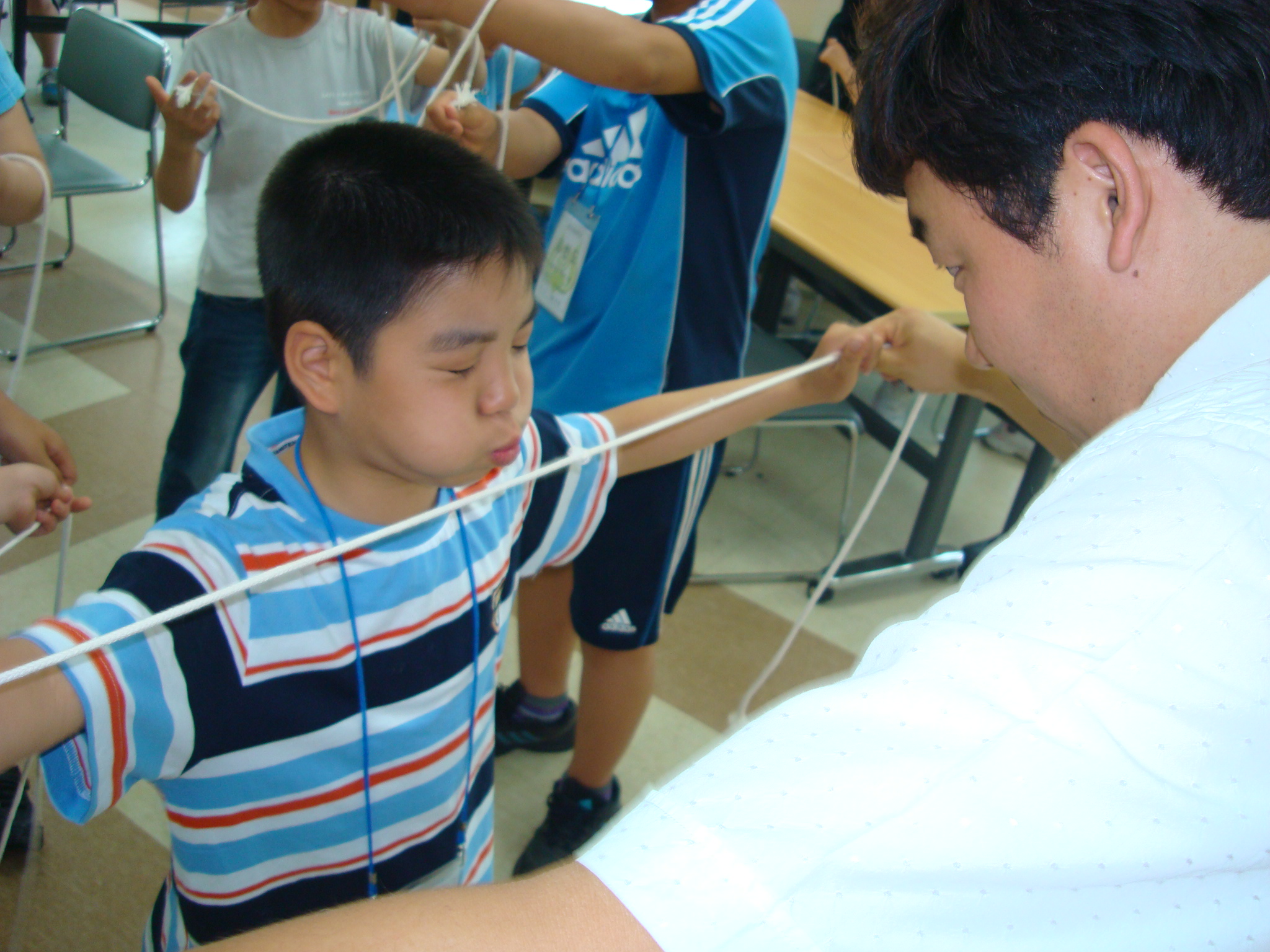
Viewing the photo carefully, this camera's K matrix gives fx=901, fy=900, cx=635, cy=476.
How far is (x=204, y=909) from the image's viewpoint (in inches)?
33.8

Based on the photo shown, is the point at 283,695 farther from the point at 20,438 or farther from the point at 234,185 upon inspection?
the point at 234,185

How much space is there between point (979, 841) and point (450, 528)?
677mm

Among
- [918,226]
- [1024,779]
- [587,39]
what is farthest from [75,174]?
[1024,779]

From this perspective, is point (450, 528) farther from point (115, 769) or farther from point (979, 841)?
point (979, 841)

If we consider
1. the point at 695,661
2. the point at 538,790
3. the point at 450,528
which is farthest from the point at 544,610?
the point at 450,528

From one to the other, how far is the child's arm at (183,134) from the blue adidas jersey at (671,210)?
0.58 meters

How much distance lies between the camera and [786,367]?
7.79 feet

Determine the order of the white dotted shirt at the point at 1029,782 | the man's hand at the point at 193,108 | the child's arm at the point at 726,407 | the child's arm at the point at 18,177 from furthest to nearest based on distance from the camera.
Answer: the man's hand at the point at 193,108
the child's arm at the point at 18,177
the child's arm at the point at 726,407
the white dotted shirt at the point at 1029,782

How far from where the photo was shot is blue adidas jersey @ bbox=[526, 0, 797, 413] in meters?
1.18

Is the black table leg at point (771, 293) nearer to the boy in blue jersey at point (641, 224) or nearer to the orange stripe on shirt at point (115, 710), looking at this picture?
the boy in blue jersey at point (641, 224)

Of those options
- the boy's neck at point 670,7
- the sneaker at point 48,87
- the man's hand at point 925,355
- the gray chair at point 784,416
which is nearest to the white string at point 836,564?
the man's hand at point 925,355

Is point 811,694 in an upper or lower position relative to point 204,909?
upper

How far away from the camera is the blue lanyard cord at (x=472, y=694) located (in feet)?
3.08

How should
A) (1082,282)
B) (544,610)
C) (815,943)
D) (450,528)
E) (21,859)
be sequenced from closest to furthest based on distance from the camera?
(815,943)
(1082,282)
(450,528)
(21,859)
(544,610)
